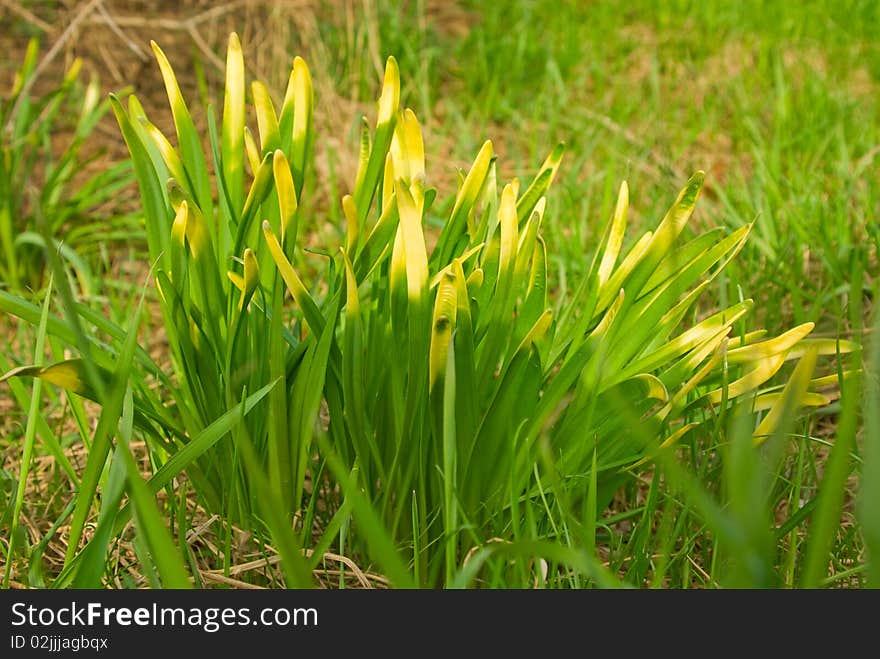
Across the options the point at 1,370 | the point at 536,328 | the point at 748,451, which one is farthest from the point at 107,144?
the point at 748,451

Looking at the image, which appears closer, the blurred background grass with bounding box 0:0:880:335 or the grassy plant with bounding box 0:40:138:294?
the grassy plant with bounding box 0:40:138:294

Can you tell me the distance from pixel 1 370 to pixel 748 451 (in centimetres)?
100

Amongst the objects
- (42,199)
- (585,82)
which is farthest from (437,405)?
(585,82)

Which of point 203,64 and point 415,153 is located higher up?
point 203,64

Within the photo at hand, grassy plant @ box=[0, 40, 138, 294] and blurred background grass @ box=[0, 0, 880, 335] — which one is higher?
blurred background grass @ box=[0, 0, 880, 335]

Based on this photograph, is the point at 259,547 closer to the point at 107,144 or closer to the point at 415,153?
the point at 415,153

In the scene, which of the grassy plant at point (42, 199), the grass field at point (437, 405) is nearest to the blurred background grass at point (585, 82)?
the grass field at point (437, 405)

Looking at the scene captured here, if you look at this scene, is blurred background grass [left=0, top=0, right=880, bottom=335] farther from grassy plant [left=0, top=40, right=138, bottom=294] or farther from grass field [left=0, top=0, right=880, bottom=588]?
grassy plant [left=0, top=40, right=138, bottom=294]

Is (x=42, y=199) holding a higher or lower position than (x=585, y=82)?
lower

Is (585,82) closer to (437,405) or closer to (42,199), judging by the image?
(42,199)

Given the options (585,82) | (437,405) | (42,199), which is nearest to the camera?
(437,405)

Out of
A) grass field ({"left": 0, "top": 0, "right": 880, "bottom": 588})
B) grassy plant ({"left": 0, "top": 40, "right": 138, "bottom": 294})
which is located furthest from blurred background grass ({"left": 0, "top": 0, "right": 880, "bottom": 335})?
grassy plant ({"left": 0, "top": 40, "right": 138, "bottom": 294})

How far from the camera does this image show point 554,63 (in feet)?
10.2

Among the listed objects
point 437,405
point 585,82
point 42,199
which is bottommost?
point 437,405
